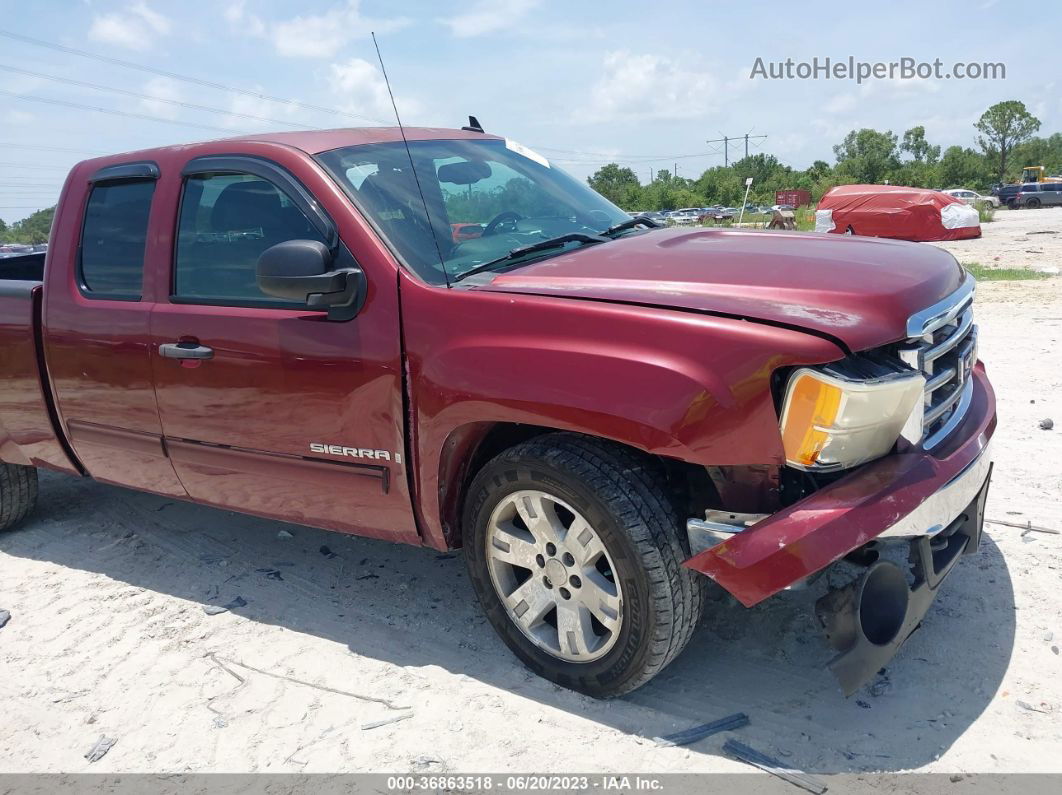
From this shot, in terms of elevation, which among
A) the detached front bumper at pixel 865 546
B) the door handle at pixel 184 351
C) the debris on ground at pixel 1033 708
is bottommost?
the debris on ground at pixel 1033 708

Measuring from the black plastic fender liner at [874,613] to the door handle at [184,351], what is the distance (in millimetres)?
2425

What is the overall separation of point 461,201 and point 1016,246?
905 inches

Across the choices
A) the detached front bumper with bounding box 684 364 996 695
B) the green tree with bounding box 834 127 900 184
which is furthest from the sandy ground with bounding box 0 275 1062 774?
the green tree with bounding box 834 127 900 184

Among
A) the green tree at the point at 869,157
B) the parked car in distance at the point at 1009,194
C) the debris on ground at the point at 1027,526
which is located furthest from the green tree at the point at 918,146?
the debris on ground at the point at 1027,526

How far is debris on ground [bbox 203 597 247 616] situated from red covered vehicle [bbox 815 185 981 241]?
25.6m

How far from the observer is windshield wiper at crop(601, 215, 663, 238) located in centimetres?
361

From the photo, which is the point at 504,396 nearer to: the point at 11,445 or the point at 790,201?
the point at 11,445

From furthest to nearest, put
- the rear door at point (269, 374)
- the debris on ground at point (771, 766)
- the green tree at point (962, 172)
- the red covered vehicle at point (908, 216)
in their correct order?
1. the green tree at point (962, 172)
2. the red covered vehicle at point (908, 216)
3. the rear door at point (269, 374)
4. the debris on ground at point (771, 766)

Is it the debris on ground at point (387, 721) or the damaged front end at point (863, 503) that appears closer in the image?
the damaged front end at point (863, 503)

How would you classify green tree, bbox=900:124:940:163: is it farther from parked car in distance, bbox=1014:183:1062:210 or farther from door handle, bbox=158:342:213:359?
door handle, bbox=158:342:213:359

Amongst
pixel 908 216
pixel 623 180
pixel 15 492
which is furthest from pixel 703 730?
pixel 623 180

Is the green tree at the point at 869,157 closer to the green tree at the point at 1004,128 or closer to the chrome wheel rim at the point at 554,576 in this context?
the green tree at the point at 1004,128

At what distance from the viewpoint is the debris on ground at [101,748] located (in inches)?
109

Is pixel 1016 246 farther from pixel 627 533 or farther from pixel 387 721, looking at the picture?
pixel 387 721
